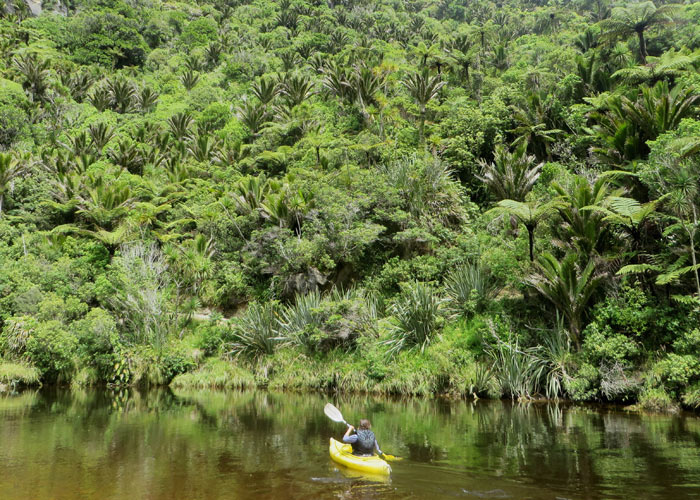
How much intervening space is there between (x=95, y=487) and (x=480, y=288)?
512 inches

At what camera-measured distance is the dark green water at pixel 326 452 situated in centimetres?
704

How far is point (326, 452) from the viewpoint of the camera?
9344 millimetres

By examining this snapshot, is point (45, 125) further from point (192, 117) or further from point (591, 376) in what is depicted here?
point (591, 376)

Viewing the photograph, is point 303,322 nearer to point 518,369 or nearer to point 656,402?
point 518,369

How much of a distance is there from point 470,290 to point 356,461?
10.3 meters

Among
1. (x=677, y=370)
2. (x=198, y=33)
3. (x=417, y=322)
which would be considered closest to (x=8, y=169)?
(x=417, y=322)

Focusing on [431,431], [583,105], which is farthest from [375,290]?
[583,105]

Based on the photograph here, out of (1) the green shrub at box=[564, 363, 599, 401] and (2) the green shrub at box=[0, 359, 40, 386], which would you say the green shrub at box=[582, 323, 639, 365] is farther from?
(2) the green shrub at box=[0, 359, 40, 386]

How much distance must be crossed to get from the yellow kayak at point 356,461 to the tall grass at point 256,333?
10.2m

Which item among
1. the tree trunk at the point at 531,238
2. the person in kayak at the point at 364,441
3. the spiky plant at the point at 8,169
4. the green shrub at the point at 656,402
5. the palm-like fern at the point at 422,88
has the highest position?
the palm-like fern at the point at 422,88

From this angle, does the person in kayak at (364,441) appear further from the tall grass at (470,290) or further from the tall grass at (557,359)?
the tall grass at (470,290)

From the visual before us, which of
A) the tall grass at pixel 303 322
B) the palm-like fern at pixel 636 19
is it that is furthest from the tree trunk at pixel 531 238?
the palm-like fern at pixel 636 19

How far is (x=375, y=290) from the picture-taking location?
65.8 feet

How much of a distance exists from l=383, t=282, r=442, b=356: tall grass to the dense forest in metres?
0.08
